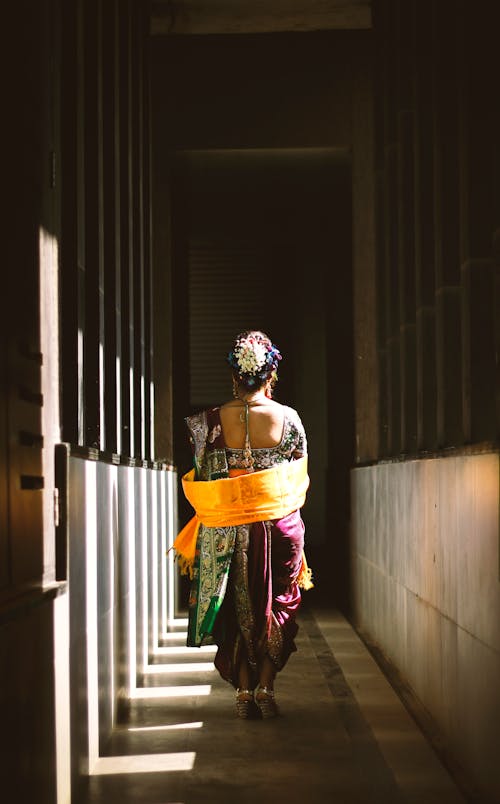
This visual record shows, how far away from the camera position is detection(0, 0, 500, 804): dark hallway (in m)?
4.14

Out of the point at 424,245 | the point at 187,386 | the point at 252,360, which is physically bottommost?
the point at 252,360

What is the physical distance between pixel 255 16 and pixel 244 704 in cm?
703

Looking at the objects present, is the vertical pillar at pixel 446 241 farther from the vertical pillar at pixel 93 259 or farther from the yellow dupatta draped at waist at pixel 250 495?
the vertical pillar at pixel 93 259

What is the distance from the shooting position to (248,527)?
6.38 m

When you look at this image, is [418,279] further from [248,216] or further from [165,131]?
[248,216]

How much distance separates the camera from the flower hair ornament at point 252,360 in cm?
641

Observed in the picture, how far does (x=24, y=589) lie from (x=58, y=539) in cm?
52

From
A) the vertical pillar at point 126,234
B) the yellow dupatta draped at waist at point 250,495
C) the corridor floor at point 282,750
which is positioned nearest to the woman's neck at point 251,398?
the yellow dupatta draped at waist at point 250,495

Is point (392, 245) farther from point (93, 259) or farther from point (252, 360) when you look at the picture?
point (93, 259)

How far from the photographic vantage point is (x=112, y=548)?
6.02 meters

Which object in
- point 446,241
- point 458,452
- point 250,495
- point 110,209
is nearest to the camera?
point 458,452

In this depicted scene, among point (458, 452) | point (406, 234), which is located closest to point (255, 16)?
point (406, 234)

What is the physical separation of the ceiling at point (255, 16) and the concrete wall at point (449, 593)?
4.65 m

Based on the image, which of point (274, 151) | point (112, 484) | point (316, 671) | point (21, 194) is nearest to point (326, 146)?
point (274, 151)
